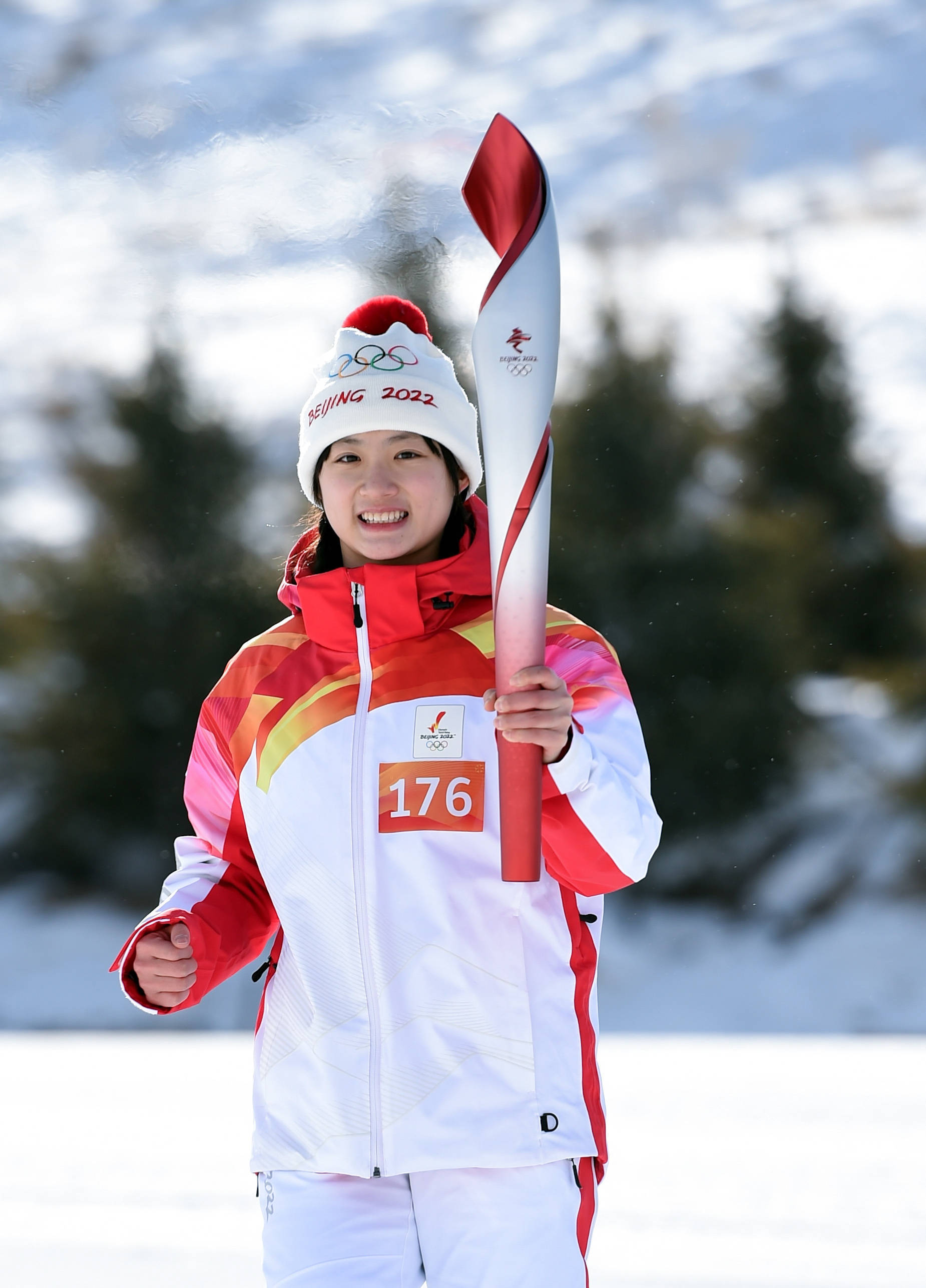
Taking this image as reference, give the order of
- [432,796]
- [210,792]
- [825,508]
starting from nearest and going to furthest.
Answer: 1. [432,796]
2. [210,792]
3. [825,508]

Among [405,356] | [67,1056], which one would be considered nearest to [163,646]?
[67,1056]

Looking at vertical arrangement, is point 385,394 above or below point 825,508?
below

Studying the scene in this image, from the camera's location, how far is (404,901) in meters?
0.91

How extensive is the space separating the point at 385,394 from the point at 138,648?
20.8ft

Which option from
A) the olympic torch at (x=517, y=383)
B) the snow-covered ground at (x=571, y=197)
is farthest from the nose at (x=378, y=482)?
the snow-covered ground at (x=571, y=197)

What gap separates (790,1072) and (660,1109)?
489mm

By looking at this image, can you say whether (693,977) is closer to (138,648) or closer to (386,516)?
(138,648)

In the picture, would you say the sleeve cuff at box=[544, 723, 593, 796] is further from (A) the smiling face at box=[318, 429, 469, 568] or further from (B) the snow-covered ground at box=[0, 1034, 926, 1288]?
(B) the snow-covered ground at box=[0, 1034, 926, 1288]

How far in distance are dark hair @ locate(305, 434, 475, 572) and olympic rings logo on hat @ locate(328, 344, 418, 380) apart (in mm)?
62

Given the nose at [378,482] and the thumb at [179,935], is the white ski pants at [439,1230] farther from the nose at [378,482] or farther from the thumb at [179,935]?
the nose at [378,482]

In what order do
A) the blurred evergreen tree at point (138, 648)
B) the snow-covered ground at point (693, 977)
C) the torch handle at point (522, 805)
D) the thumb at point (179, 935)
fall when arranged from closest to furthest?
1. the torch handle at point (522, 805)
2. the thumb at point (179, 935)
3. the snow-covered ground at point (693, 977)
4. the blurred evergreen tree at point (138, 648)

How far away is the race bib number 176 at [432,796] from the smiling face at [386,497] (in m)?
0.17

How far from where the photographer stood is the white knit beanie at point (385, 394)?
41.3 inches

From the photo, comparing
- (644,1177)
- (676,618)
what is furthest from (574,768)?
(676,618)
